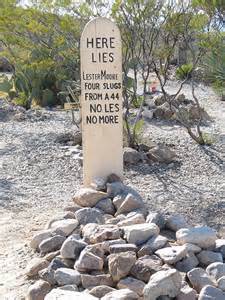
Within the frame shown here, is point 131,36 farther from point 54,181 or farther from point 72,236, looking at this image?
point 72,236

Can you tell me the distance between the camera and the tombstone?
17.9ft

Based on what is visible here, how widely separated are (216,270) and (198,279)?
16 cm

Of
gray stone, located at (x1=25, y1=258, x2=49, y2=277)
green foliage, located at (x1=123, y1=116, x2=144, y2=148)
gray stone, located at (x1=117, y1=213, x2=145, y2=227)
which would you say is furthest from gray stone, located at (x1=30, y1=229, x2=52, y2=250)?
green foliage, located at (x1=123, y1=116, x2=144, y2=148)

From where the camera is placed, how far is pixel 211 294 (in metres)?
3.37

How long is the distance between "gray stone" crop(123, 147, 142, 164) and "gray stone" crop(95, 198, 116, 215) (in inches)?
89.7

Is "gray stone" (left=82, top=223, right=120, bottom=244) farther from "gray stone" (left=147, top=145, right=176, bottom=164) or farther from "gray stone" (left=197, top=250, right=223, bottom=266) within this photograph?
"gray stone" (left=147, top=145, right=176, bottom=164)

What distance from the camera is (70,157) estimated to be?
26.0ft

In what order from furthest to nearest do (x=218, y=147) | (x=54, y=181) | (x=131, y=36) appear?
(x=218, y=147)
(x=131, y=36)
(x=54, y=181)

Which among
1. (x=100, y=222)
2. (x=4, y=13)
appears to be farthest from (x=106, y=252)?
(x=4, y=13)

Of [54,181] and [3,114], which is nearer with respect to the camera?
[54,181]

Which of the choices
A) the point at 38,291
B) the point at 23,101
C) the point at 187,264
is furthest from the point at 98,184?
the point at 23,101

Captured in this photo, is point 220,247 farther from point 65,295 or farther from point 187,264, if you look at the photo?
point 65,295

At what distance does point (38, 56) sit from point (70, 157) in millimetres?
4643

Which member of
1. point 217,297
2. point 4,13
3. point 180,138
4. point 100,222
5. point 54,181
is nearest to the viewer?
point 217,297
